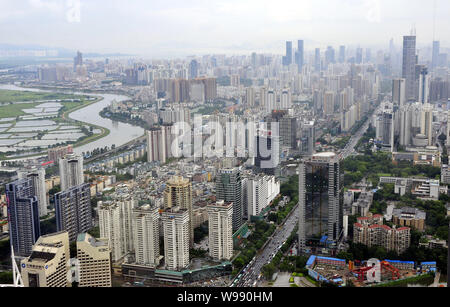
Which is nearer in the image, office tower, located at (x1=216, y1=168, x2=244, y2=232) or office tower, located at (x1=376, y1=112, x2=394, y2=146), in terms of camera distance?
office tower, located at (x1=216, y1=168, x2=244, y2=232)

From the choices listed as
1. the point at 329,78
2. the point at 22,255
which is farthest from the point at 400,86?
the point at 22,255

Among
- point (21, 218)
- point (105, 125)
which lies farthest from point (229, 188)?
point (105, 125)

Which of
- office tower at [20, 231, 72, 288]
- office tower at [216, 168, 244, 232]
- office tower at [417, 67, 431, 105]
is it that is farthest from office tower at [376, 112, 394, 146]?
office tower at [20, 231, 72, 288]

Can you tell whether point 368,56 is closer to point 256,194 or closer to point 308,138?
point 308,138

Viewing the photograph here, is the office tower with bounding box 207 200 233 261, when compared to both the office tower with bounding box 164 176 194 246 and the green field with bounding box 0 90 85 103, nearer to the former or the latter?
the office tower with bounding box 164 176 194 246

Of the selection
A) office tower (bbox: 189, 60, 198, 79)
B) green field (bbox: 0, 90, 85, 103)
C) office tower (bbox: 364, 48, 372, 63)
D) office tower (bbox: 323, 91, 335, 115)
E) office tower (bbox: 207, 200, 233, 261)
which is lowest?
office tower (bbox: 207, 200, 233, 261)

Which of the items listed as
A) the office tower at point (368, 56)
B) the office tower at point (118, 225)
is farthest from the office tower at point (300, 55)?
the office tower at point (118, 225)

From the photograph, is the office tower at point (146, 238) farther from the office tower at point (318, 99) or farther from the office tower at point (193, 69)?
the office tower at point (318, 99)

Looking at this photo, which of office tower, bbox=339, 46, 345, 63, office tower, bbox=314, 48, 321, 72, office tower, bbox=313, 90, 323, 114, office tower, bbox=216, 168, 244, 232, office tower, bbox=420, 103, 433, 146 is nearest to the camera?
office tower, bbox=216, 168, 244, 232
